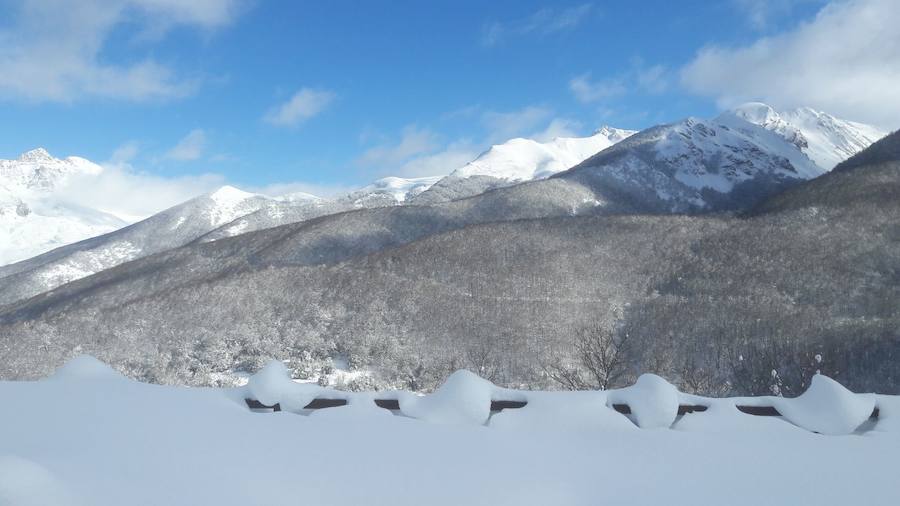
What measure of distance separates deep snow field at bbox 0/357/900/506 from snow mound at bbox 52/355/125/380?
0.7 inches

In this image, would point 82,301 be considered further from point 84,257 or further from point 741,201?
point 741,201

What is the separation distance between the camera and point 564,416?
5.26 m

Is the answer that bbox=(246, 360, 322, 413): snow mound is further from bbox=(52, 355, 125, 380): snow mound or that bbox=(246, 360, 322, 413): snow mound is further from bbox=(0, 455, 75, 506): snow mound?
bbox=(0, 455, 75, 506): snow mound

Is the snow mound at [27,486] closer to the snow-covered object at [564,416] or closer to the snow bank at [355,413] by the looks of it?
the snow bank at [355,413]

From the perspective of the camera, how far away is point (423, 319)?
50.2 metres

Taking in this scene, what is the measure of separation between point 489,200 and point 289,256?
54700 millimetres

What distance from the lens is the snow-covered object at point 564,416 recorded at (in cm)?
516

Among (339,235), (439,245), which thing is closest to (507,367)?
(439,245)

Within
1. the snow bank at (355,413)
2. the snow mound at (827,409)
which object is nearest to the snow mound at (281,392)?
the snow bank at (355,413)

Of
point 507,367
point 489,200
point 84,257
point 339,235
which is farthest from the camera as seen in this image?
point 84,257

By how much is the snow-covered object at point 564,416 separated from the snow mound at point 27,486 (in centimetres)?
307

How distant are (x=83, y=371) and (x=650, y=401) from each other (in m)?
5.20

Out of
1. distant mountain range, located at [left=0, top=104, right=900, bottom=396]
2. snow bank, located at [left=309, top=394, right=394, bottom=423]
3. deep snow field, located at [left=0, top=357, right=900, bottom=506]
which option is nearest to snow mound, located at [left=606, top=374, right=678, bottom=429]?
deep snow field, located at [left=0, top=357, right=900, bottom=506]

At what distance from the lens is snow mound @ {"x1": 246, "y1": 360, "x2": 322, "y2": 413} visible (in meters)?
5.72
